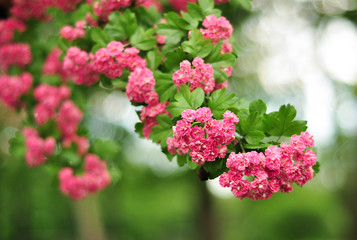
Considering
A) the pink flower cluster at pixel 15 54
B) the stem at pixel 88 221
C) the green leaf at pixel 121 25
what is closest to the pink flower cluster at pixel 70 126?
the pink flower cluster at pixel 15 54

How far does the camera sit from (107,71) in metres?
3.17

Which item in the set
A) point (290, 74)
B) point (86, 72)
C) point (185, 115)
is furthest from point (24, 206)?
point (185, 115)

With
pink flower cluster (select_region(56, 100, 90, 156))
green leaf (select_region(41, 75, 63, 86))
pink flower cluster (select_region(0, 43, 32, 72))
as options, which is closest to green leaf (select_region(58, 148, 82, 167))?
pink flower cluster (select_region(56, 100, 90, 156))

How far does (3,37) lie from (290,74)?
810 cm

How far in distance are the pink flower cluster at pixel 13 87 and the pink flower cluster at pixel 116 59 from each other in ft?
7.92

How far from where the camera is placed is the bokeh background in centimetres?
1001

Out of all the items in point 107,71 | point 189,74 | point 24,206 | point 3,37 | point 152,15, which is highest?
point 152,15

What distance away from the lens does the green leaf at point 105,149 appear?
4.80 m

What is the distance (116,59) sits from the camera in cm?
311

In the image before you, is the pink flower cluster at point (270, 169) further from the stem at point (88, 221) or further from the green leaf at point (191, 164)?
the stem at point (88, 221)

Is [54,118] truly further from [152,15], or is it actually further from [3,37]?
[152,15]

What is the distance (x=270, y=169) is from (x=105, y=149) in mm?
2950

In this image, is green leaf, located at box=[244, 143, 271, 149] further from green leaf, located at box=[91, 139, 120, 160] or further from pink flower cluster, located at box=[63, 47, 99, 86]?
green leaf, located at box=[91, 139, 120, 160]

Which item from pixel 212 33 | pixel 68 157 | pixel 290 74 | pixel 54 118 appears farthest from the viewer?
pixel 290 74
